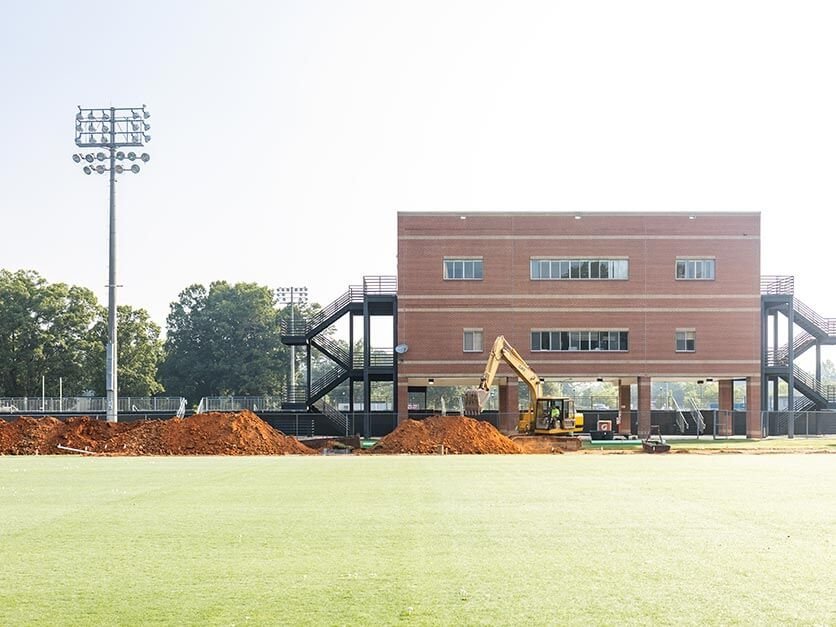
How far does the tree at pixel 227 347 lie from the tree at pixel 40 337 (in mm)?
17721

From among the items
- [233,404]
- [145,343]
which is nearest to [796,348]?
[233,404]

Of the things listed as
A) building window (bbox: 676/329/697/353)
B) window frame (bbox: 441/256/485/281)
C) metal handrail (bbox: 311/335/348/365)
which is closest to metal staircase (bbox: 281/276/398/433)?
metal handrail (bbox: 311/335/348/365)

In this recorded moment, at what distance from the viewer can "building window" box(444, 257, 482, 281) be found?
68062mm

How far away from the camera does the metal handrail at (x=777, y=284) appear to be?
70.2 m

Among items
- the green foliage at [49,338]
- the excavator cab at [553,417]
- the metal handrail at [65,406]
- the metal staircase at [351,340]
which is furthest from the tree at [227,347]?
the excavator cab at [553,417]

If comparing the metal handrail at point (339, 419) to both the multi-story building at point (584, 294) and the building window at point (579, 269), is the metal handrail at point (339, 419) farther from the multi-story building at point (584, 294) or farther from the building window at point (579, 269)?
the building window at point (579, 269)

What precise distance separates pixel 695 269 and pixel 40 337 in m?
55.5

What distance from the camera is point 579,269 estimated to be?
68.2m

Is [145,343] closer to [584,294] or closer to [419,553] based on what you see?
[584,294]

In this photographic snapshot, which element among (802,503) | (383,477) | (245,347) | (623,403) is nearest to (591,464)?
(383,477)

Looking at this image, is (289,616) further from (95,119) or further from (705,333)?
(705,333)

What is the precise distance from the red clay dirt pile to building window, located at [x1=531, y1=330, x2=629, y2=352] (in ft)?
77.6

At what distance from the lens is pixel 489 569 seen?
1159 centimetres

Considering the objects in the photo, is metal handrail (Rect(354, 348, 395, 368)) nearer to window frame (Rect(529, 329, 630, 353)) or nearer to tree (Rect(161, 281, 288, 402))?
Answer: window frame (Rect(529, 329, 630, 353))
